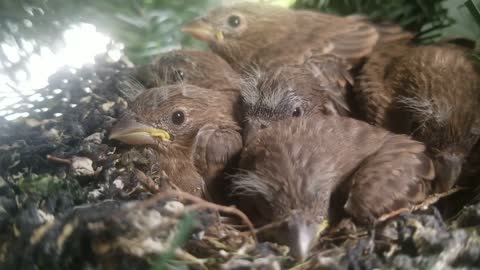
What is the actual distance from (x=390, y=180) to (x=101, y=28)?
0.77m

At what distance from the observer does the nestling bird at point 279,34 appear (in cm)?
138

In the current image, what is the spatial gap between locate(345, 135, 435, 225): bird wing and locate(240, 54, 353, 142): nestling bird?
0.21 metres

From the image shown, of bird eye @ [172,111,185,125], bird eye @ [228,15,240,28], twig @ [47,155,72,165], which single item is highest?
bird eye @ [228,15,240,28]

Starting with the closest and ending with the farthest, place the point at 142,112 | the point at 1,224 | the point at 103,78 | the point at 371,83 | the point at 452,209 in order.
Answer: the point at 1,224 < the point at 452,209 < the point at 142,112 < the point at 371,83 < the point at 103,78

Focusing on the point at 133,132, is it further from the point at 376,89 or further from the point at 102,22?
the point at 376,89

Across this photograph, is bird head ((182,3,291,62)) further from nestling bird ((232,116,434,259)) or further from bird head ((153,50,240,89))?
nestling bird ((232,116,434,259))

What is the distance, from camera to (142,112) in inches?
44.4

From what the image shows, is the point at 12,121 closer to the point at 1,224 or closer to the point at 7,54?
the point at 7,54

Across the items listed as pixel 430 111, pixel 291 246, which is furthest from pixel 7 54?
pixel 430 111

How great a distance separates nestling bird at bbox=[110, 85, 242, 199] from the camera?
111 centimetres

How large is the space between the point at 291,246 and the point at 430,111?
44 centimetres

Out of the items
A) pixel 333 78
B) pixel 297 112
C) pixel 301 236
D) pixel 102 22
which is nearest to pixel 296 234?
pixel 301 236

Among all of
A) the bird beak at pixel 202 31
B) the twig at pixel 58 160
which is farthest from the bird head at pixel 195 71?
the twig at pixel 58 160

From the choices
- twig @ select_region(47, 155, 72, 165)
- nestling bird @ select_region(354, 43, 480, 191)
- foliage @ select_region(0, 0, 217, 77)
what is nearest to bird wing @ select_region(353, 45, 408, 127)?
nestling bird @ select_region(354, 43, 480, 191)
